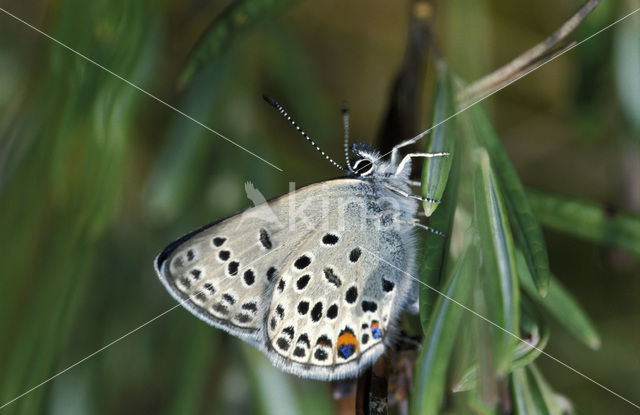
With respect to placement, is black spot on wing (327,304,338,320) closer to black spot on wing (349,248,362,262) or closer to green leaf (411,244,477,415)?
black spot on wing (349,248,362,262)

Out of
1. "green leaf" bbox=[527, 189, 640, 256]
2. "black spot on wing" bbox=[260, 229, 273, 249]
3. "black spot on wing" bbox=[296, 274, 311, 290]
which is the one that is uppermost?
"green leaf" bbox=[527, 189, 640, 256]

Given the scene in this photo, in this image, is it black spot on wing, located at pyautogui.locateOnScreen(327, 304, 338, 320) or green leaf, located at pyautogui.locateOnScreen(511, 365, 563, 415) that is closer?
green leaf, located at pyautogui.locateOnScreen(511, 365, 563, 415)

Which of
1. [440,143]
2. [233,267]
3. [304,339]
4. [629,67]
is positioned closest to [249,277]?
[233,267]

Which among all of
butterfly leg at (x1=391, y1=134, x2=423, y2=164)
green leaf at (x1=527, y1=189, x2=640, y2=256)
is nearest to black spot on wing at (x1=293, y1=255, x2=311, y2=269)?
butterfly leg at (x1=391, y1=134, x2=423, y2=164)

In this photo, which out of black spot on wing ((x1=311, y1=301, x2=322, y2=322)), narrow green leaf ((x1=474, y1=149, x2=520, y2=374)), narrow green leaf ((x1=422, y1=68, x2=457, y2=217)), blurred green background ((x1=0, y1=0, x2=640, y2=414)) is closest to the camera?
narrow green leaf ((x1=474, y1=149, x2=520, y2=374))

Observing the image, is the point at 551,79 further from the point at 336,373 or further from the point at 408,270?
the point at 336,373
